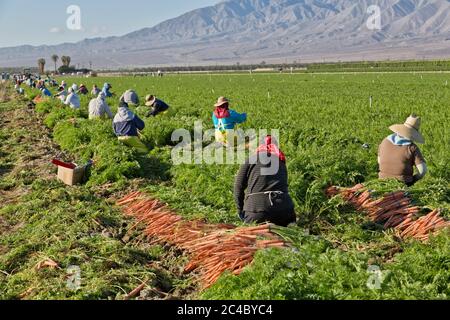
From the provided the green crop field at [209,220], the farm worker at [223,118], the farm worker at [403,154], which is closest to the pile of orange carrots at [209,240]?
the green crop field at [209,220]

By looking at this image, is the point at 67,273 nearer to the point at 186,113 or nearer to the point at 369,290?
the point at 369,290

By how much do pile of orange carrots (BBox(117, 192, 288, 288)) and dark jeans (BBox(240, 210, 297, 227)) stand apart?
0.82 ft

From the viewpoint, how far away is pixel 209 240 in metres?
6.14

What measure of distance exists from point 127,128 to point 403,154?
6.62 m

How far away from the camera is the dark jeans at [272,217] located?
6.50 m

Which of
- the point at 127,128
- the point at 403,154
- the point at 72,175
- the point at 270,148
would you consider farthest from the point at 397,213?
the point at 127,128

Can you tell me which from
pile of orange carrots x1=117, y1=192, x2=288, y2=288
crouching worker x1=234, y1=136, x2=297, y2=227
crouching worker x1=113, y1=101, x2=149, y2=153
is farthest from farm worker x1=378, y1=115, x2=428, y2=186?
crouching worker x1=113, y1=101, x2=149, y2=153

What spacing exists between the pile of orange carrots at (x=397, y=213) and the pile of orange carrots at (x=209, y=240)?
1785mm

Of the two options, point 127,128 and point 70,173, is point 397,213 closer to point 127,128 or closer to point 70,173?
point 70,173

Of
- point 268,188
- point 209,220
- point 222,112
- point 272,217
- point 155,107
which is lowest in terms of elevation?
point 209,220

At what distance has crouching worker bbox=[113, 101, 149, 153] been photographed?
1235 cm

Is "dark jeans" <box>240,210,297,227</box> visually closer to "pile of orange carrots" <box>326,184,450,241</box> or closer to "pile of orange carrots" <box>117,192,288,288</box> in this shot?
"pile of orange carrots" <box>117,192,288,288</box>

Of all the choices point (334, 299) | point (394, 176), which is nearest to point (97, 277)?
point (334, 299)
